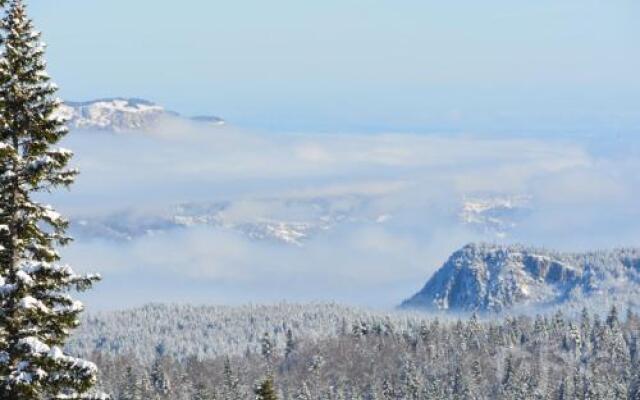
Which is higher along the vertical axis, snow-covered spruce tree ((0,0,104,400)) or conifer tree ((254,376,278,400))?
snow-covered spruce tree ((0,0,104,400))

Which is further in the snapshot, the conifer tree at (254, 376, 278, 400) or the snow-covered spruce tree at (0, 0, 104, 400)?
the conifer tree at (254, 376, 278, 400)

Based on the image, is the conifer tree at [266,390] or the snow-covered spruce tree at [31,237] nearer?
the snow-covered spruce tree at [31,237]

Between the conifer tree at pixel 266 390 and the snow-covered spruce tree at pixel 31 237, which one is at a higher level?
the snow-covered spruce tree at pixel 31 237

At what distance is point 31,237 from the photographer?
3409 cm

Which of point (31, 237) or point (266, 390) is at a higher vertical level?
point (31, 237)

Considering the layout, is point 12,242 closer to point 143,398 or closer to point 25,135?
point 25,135

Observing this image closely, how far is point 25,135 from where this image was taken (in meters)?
34.6

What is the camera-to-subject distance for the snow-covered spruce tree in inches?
1267

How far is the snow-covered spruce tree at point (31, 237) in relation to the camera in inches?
1267

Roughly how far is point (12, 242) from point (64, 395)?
195 inches

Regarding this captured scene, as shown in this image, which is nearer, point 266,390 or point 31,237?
point 31,237

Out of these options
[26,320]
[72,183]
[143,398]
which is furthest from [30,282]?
[143,398]

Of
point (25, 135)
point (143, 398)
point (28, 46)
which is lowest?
point (143, 398)

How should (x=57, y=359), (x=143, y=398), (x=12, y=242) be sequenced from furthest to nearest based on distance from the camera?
(x=143, y=398), (x=12, y=242), (x=57, y=359)
